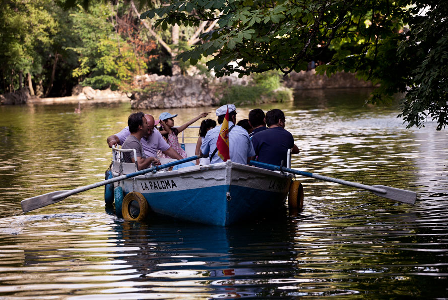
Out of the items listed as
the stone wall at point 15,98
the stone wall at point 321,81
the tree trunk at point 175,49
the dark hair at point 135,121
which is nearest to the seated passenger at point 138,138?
the dark hair at point 135,121

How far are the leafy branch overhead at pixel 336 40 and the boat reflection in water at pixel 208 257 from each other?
2.46m

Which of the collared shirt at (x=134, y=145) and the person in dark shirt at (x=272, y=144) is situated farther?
the collared shirt at (x=134, y=145)

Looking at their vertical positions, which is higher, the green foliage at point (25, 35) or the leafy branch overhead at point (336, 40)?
the green foliage at point (25, 35)

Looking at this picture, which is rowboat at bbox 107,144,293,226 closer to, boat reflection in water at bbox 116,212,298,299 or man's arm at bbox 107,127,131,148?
boat reflection in water at bbox 116,212,298,299

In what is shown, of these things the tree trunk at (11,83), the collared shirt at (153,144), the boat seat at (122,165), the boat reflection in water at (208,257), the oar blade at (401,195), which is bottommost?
the boat reflection in water at (208,257)

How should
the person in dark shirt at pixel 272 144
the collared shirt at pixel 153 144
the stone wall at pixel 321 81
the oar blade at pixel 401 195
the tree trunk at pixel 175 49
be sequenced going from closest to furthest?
the oar blade at pixel 401 195, the person in dark shirt at pixel 272 144, the collared shirt at pixel 153 144, the tree trunk at pixel 175 49, the stone wall at pixel 321 81

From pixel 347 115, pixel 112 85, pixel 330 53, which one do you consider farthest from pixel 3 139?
pixel 112 85

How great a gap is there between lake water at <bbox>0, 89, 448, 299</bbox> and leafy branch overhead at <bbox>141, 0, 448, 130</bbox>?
1.85 meters

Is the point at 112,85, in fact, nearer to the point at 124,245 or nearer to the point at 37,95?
the point at 37,95

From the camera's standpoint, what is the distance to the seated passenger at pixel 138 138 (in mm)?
11531

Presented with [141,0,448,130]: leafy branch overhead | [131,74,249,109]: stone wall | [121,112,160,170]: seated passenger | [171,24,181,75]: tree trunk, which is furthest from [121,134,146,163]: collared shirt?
[171,24,181,75]: tree trunk

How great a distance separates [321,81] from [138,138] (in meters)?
62.9

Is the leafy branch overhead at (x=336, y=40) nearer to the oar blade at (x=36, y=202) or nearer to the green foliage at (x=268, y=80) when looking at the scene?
the oar blade at (x=36, y=202)

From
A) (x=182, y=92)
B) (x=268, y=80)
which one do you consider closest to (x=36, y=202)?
(x=182, y=92)
